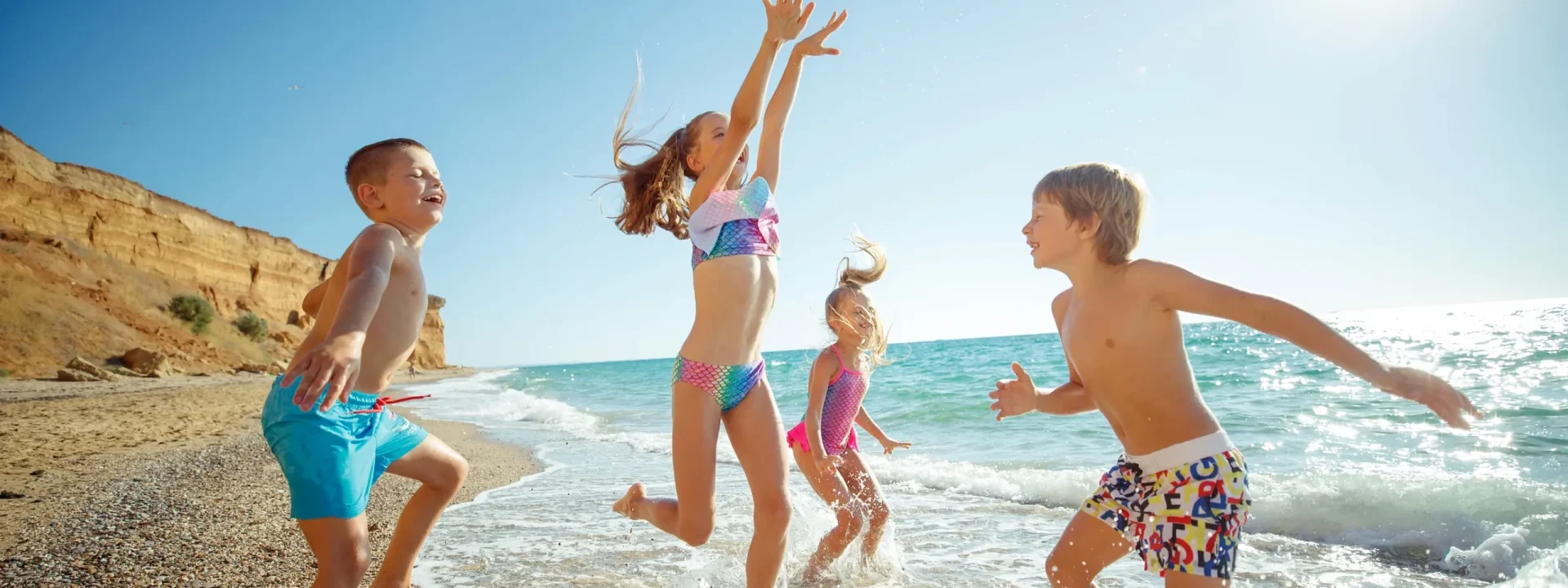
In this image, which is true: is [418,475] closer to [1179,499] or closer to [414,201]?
[414,201]

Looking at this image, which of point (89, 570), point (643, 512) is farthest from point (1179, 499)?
point (89, 570)

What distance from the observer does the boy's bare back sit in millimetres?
2477

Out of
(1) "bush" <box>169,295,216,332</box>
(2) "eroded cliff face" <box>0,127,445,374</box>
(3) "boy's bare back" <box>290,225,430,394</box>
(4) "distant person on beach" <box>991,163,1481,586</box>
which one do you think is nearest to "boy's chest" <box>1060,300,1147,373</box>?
(4) "distant person on beach" <box>991,163,1481,586</box>

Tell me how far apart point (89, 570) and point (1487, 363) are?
71.4 ft

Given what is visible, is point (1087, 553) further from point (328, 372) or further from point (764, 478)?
point (328, 372)

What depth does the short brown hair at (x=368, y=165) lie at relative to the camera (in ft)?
9.18

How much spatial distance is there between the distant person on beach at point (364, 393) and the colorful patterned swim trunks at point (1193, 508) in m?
2.14

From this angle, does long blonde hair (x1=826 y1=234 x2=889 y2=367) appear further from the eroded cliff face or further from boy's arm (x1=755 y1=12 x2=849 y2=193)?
the eroded cliff face

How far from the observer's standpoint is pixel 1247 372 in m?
18.1

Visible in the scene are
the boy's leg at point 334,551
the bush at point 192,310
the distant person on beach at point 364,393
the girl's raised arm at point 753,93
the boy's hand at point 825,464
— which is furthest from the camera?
the bush at point 192,310

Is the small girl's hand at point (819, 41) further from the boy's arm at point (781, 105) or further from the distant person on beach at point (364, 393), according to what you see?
the distant person on beach at point (364, 393)

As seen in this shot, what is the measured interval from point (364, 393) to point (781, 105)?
1717mm

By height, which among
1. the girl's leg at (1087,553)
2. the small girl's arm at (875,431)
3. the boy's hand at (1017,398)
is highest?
the boy's hand at (1017,398)

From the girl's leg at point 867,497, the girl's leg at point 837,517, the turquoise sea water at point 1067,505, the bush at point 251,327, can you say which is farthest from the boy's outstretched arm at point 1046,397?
the bush at point 251,327
